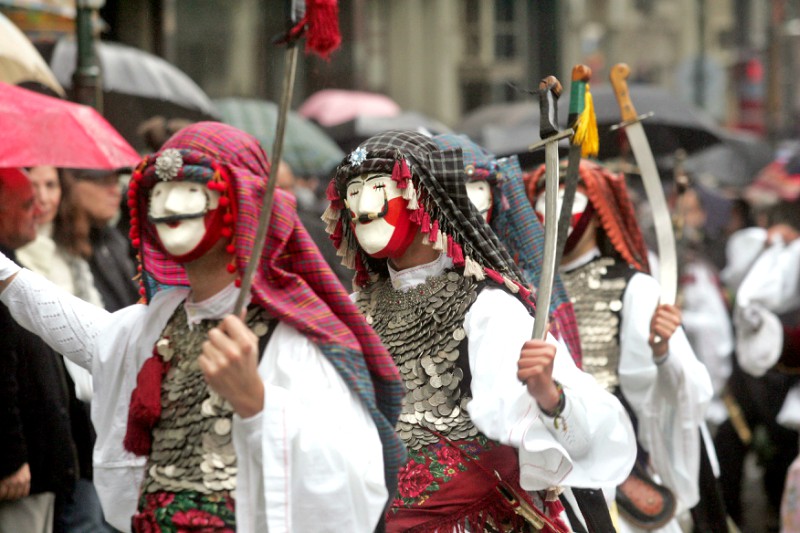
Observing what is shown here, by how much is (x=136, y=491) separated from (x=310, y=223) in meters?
3.66

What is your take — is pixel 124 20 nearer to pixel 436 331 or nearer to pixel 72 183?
pixel 72 183

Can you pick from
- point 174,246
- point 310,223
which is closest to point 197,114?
point 310,223

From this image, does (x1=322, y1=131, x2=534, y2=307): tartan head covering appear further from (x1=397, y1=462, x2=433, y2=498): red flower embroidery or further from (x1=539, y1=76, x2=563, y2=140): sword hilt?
(x1=397, y1=462, x2=433, y2=498): red flower embroidery

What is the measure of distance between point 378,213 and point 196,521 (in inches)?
42.8

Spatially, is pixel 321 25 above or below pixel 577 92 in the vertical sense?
above

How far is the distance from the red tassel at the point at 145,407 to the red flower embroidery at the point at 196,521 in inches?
9.1

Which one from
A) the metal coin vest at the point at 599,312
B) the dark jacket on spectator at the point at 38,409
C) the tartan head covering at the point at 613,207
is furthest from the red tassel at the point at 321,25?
the tartan head covering at the point at 613,207

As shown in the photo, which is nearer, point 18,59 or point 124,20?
point 18,59

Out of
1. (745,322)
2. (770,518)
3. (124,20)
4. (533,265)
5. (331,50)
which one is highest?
(124,20)

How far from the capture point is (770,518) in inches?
374

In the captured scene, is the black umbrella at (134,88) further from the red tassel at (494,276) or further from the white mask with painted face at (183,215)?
the white mask with painted face at (183,215)

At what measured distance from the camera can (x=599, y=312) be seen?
5895 mm

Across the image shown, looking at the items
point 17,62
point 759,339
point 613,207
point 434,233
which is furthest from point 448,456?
point 759,339

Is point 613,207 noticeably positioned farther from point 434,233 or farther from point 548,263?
point 548,263
